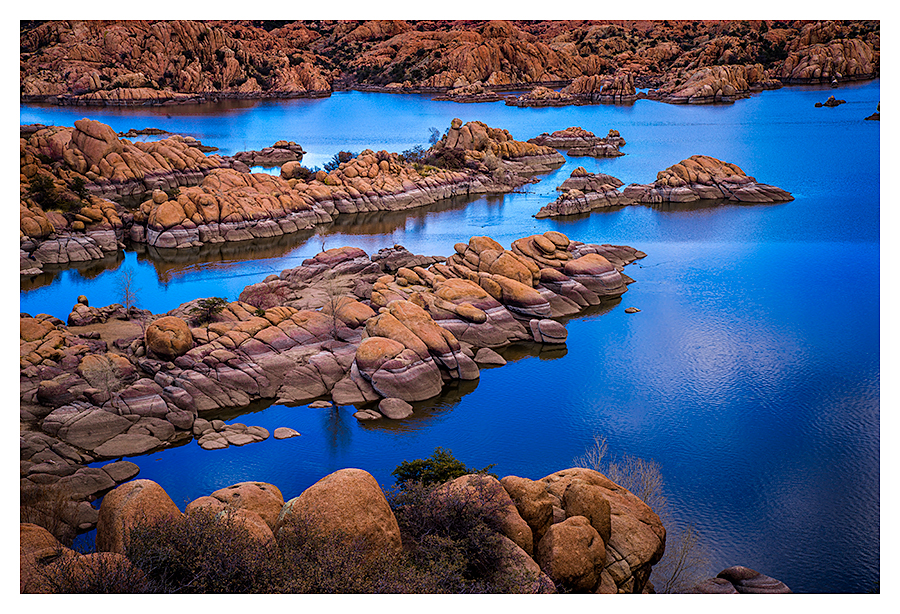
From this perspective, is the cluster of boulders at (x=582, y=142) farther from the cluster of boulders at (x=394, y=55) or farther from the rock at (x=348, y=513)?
the rock at (x=348, y=513)

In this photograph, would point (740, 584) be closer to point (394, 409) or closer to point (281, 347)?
point (394, 409)

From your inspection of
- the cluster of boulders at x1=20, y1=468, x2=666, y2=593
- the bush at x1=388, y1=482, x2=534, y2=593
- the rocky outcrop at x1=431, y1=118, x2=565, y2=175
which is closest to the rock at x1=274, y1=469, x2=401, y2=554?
the cluster of boulders at x1=20, y1=468, x2=666, y2=593

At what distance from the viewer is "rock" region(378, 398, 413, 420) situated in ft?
76.5

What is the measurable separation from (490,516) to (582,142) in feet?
204

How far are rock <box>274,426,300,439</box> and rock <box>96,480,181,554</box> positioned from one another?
929 cm

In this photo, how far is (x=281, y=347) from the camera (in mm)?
26047

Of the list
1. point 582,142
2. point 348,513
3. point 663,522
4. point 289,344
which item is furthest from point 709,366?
point 582,142

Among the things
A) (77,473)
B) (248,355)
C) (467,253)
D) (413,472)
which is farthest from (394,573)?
(467,253)

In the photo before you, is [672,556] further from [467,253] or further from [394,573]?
[467,253]

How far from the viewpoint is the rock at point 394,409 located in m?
23.3

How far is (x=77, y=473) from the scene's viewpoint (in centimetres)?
1895

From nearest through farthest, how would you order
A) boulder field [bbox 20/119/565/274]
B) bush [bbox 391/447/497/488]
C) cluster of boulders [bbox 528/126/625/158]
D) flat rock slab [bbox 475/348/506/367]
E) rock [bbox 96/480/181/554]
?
rock [bbox 96/480/181/554]
bush [bbox 391/447/497/488]
flat rock slab [bbox 475/348/506/367]
boulder field [bbox 20/119/565/274]
cluster of boulders [bbox 528/126/625/158]

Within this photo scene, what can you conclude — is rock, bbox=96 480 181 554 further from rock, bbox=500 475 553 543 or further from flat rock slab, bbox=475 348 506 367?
flat rock slab, bbox=475 348 506 367

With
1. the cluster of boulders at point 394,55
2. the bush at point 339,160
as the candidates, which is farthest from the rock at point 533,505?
the bush at point 339,160
